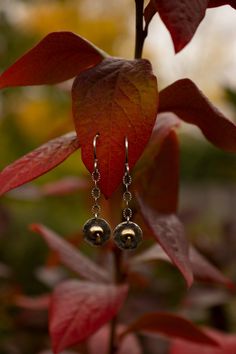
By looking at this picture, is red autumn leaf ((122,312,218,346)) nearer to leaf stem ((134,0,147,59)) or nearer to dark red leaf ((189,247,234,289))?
dark red leaf ((189,247,234,289))

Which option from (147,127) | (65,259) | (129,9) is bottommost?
(129,9)

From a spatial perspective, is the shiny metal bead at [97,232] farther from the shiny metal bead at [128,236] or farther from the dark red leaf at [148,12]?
the dark red leaf at [148,12]

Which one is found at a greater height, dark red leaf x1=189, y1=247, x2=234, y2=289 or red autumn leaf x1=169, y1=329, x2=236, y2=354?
dark red leaf x1=189, y1=247, x2=234, y2=289

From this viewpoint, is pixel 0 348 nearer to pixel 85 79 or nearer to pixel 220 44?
pixel 85 79

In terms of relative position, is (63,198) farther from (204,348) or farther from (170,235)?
(170,235)

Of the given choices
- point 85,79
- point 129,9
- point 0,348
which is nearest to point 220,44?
point 129,9

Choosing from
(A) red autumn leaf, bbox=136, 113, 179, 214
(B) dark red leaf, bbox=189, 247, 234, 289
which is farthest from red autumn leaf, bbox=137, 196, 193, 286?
(B) dark red leaf, bbox=189, 247, 234, 289
